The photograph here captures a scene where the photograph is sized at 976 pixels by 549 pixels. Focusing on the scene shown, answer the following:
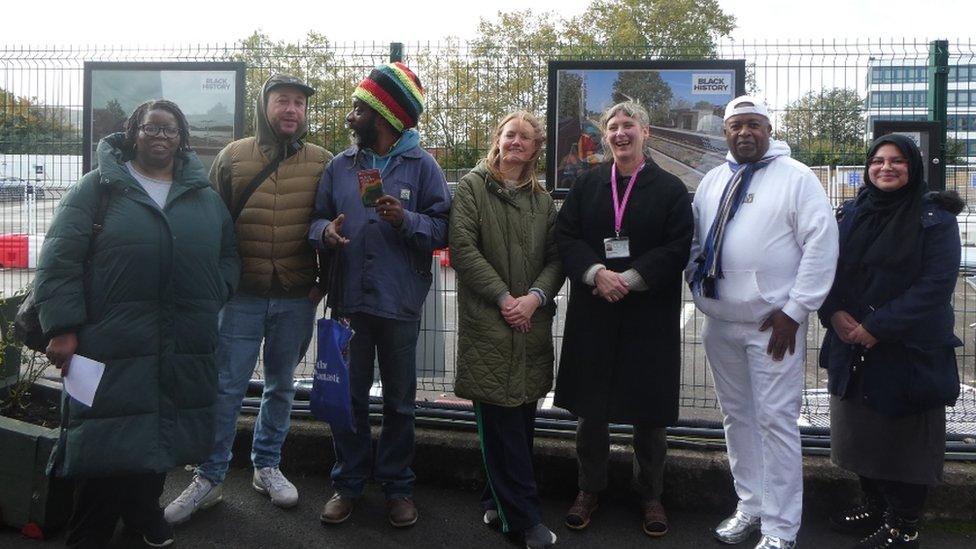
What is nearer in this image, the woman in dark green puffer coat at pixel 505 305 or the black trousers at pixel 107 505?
the black trousers at pixel 107 505

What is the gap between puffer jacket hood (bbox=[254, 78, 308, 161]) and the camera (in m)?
4.04

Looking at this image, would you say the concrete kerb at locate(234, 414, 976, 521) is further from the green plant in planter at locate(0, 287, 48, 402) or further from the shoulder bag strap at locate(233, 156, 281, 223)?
the shoulder bag strap at locate(233, 156, 281, 223)

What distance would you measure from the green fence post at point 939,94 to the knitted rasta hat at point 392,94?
2910mm

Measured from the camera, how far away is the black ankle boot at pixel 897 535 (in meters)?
3.70

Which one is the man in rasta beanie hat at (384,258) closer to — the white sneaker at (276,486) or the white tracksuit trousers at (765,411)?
the white sneaker at (276,486)

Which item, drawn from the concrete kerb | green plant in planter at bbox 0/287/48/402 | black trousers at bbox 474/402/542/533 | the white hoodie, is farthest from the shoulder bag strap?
the white hoodie

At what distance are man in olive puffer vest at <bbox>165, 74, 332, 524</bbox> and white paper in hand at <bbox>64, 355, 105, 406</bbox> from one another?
0.74m

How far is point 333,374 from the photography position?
3822 millimetres

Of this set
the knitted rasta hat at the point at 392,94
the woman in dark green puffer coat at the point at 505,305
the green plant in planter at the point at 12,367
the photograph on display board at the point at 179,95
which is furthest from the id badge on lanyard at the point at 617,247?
the green plant in planter at the point at 12,367

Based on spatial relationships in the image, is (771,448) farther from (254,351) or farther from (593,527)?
(254,351)

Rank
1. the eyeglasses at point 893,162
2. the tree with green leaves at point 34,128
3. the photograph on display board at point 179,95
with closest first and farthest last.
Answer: the eyeglasses at point 893,162
the photograph on display board at point 179,95
the tree with green leaves at point 34,128

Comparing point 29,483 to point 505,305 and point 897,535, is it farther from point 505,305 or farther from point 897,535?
point 897,535

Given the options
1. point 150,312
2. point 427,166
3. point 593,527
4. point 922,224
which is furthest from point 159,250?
point 922,224

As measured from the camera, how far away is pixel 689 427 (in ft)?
15.3
